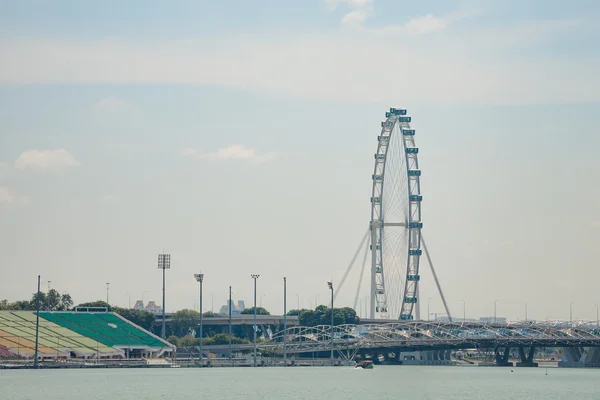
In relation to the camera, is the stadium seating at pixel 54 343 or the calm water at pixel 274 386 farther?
the stadium seating at pixel 54 343

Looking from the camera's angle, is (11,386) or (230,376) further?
(230,376)

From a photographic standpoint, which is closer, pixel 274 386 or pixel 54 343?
pixel 274 386

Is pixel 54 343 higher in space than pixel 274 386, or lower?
higher

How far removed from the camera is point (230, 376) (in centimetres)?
14825

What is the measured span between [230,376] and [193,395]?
42702mm

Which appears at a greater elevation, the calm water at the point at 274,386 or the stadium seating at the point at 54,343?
the stadium seating at the point at 54,343

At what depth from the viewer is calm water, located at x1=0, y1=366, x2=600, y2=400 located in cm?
10640

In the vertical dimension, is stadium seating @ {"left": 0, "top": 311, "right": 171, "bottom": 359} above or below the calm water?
above

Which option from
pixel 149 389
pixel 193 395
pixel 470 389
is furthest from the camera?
pixel 470 389

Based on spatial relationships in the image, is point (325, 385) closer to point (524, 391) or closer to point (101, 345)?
point (524, 391)

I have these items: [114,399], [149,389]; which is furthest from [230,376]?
[114,399]

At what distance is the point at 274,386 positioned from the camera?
123500mm

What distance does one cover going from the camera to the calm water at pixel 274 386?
10640 cm

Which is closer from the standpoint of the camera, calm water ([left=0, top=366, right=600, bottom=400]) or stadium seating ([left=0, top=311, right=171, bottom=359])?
calm water ([left=0, top=366, right=600, bottom=400])
